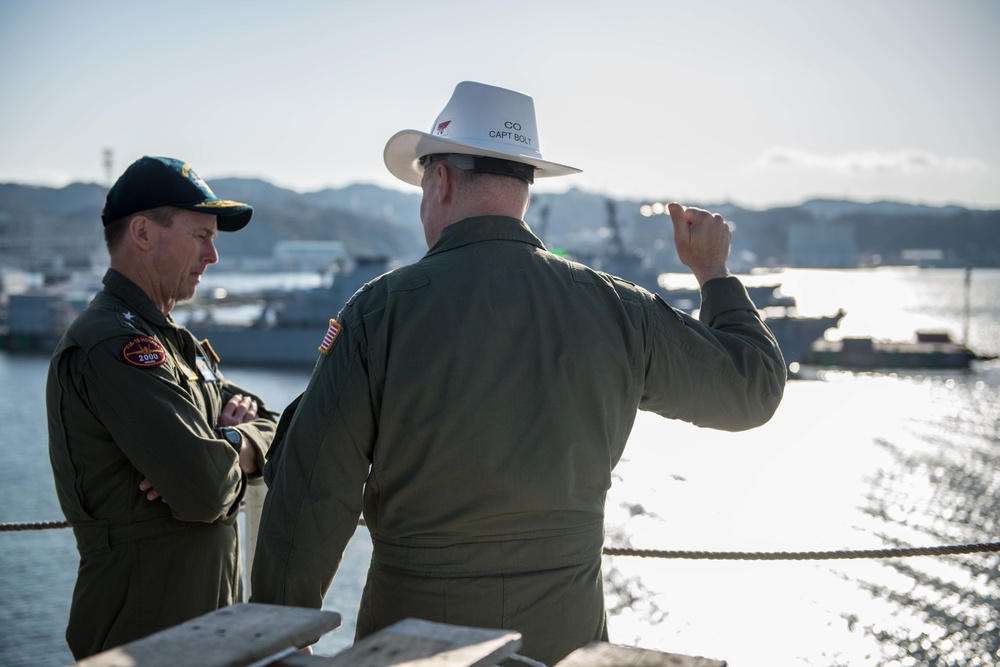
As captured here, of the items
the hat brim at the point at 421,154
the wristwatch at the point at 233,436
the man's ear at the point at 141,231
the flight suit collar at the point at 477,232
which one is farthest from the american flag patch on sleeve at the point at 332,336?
the man's ear at the point at 141,231

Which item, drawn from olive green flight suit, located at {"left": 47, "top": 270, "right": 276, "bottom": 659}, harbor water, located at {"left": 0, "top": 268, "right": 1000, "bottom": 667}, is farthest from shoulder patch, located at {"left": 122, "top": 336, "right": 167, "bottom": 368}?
harbor water, located at {"left": 0, "top": 268, "right": 1000, "bottom": 667}

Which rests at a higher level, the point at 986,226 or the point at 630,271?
the point at 986,226

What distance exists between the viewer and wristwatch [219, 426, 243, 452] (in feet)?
6.22

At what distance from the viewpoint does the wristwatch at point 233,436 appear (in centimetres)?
190

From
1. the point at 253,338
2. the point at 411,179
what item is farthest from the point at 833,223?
the point at 411,179

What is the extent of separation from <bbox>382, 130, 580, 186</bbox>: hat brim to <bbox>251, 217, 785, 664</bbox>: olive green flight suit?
13 cm

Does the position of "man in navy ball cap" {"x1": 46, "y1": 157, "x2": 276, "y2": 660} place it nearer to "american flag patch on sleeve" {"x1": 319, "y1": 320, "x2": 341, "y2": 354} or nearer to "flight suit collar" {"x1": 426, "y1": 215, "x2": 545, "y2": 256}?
"american flag patch on sleeve" {"x1": 319, "y1": 320, "x2": 341, "y2": 354}

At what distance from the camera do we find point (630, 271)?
44219 millimetres

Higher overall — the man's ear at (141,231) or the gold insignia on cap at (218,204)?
the gold insignia on cap at (218,204)

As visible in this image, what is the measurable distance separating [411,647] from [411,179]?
106 centimetres

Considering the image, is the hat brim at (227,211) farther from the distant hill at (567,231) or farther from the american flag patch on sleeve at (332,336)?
the distant hill at (567,231)

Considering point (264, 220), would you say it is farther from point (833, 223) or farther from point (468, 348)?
point (468, 348)

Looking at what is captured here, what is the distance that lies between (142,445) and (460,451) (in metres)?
0.75

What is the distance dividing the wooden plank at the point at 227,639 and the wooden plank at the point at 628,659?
0.32 metres
